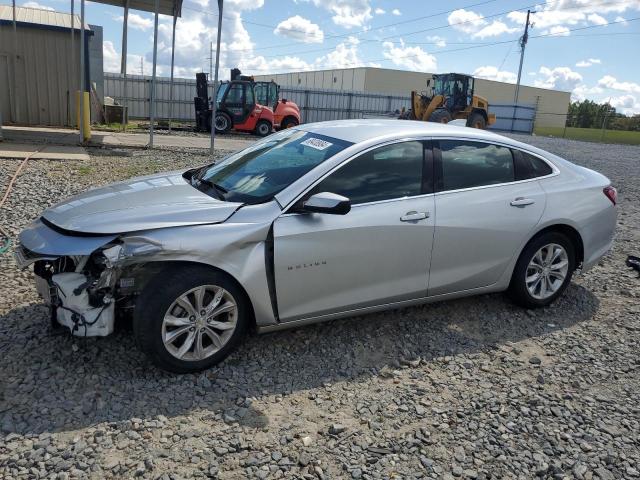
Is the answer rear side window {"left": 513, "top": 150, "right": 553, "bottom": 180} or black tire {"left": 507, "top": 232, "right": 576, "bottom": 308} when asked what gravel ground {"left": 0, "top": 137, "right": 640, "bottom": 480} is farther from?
rear side window {"left": 513, "top": 150, "right": 553, "bottom": 180}

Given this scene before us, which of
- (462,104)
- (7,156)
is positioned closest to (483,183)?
(7,156)

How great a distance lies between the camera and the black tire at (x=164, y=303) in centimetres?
309

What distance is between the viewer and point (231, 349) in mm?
3434

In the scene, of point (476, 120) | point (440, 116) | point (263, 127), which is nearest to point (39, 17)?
point (263, 127)

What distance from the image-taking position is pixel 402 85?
2453 inches

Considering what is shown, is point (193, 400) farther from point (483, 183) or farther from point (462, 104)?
point (462, 104)

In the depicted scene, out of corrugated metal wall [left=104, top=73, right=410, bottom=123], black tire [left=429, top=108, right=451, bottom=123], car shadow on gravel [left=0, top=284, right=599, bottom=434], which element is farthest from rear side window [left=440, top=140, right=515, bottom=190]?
corrugated metal wall [left=104, top=73, right=410, bottom=123]

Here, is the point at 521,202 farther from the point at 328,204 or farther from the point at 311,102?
the point at 311,102

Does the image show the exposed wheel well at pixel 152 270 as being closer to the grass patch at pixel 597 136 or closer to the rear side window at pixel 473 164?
the rear side window at pixel 473 164

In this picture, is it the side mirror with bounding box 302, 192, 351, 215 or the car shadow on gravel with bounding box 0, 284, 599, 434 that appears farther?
the side mirror with bounding box 302, 192, 351, 215

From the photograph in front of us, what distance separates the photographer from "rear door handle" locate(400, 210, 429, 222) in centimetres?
374

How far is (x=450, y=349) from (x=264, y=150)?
216 centimetres

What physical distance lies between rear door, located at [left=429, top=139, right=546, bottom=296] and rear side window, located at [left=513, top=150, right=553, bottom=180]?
0.05 m

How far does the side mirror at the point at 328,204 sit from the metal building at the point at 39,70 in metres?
16.0
